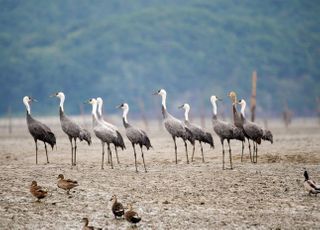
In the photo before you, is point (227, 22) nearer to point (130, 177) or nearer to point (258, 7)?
point (258, 7)

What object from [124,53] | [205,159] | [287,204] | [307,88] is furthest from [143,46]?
[287,204]

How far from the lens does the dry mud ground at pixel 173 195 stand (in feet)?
52.6

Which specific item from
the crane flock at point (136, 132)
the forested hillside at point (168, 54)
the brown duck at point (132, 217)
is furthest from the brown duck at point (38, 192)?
the forested hillside at point (168, 54)

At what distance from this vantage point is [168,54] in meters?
128

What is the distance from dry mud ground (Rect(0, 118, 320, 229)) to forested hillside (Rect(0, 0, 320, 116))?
274 ft

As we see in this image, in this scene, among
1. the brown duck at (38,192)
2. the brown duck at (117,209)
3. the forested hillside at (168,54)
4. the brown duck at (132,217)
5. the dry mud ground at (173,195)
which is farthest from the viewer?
the forested hillside at (168,54)

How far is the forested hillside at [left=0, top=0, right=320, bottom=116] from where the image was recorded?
115188 mm

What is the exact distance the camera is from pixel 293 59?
126 meters

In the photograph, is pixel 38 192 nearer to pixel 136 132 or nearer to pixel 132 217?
pixel 132 217

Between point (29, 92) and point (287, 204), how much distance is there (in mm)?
100404

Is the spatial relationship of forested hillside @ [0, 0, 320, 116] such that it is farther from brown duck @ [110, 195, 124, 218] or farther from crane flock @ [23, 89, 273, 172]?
brown duck @ [110, 195, 124, 218]

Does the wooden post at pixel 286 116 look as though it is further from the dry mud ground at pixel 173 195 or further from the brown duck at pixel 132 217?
the brown duck at pixel 132 217

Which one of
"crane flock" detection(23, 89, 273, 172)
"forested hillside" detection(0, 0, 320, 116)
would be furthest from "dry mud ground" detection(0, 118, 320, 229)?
"forested hillside" detection(0, 0, 320, 116)

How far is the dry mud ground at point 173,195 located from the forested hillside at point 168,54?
274ft
